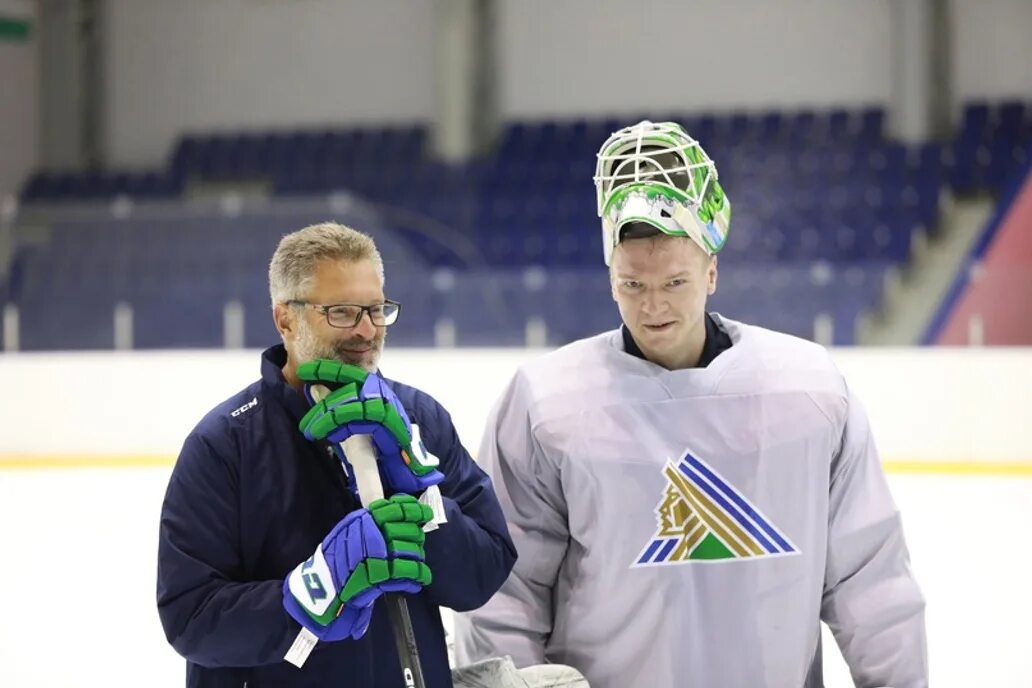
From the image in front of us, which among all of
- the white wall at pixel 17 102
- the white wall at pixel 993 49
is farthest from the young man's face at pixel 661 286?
the white wall at pixel 17 102

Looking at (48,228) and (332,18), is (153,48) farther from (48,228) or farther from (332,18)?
(48,228)

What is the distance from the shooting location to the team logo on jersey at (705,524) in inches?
65.2

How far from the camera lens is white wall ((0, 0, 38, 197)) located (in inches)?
485

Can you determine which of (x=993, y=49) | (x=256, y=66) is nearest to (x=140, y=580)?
(x=993, y=49)

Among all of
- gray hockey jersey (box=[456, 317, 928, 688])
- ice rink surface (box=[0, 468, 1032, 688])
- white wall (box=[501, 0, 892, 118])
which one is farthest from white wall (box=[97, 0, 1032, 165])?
gray hockey jersey (box=[456, 317, 928, 688])

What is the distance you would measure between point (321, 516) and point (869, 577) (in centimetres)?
73

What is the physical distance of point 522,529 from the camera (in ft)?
5.68

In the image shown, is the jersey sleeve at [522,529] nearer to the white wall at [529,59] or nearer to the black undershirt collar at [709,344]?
the black undershirt collar at [709,344]

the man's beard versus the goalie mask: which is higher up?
the goalie mask

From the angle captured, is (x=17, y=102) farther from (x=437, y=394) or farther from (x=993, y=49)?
(x=993, y=49)

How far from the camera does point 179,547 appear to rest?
1.38 meters

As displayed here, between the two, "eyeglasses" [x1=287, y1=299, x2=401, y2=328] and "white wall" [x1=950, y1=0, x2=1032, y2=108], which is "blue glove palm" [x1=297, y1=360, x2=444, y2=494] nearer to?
"eyeglasses" [x1=287, y1=299, x2=401, y2=328]

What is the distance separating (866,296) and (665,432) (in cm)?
491

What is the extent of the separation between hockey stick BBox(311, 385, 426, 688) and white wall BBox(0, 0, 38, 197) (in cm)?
1177
